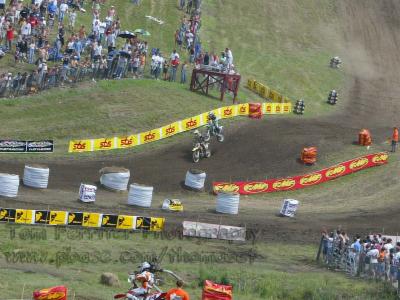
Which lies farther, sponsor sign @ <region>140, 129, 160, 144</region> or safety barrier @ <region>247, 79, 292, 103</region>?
safety barrier @ <region>247, 79, 292, 103</region>

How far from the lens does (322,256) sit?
35000 mm

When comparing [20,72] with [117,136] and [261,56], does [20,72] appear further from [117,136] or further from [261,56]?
A: [261,56]

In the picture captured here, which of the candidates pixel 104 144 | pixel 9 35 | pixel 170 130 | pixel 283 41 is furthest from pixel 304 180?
pixel 283 41

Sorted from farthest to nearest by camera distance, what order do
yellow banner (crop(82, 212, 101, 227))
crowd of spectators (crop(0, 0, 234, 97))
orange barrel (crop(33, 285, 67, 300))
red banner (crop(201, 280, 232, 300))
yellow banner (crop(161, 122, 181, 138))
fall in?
yellow banner (crop(161, 122, 181, 138))
crowd of spectators (crop(0, 0, 234, 97))
yellow banner (crop(82, 212, 101, 227))
red banner (crop(201, 280, 232, 300))
orange barrel (crop(33, 285, 67, 300))

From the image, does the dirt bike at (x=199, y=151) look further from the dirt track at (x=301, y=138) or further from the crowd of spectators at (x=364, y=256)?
the crowd of spectators at (x=364, y=256)

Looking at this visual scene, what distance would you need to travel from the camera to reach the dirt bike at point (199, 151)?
45269mm

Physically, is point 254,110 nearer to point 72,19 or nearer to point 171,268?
point 72,19

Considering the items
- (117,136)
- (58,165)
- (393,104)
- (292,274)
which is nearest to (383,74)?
(393,104)

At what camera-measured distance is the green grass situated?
2511cm

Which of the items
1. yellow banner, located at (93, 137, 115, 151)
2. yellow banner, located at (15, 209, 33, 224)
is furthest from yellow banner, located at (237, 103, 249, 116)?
yellow banner, located at (15, 209, 33, 224)

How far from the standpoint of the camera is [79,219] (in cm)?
3238

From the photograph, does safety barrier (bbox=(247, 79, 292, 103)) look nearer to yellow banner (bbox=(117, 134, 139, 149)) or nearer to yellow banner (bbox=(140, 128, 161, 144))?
yellow banner (bbox=(140, 128, 161, 144))

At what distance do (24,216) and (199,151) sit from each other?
15.9m

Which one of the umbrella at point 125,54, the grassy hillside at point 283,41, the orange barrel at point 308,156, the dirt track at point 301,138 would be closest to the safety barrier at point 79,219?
the dirt track at point 301,138
